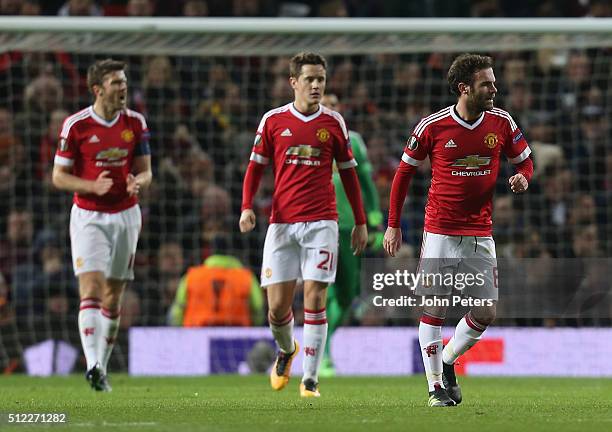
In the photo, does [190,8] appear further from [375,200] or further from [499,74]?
[375,200]

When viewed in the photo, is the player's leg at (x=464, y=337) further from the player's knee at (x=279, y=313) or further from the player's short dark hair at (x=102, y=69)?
the player's short dark hair at (x=102, y=69)

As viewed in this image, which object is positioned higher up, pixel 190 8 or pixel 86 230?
pixel 190 8

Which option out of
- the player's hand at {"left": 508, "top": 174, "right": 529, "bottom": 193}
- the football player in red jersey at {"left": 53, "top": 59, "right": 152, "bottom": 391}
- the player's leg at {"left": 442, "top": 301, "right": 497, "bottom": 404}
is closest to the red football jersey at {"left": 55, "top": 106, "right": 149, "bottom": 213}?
the football player in red jersey at {"left": 53, "top": 59, "right": 152, "bottom": 391}

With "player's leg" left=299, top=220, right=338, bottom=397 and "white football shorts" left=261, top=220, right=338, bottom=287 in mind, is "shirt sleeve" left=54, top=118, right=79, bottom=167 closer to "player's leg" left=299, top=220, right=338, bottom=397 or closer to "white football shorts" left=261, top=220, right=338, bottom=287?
"white football shorts" left=261, top=220, right=338, bottom=287

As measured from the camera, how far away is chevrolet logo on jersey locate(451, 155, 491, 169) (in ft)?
23.5

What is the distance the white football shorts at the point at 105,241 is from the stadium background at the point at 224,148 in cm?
344

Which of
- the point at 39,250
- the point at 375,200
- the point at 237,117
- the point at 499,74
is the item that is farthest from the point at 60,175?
the point at 499,74

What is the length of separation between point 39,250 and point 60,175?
14.3 feet

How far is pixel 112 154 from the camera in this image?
8.95 m

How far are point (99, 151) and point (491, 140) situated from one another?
302 centimetres

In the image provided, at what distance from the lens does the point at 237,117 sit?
14219 mm

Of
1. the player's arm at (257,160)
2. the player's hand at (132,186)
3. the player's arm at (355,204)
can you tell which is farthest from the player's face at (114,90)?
the player's arm at (355,204)

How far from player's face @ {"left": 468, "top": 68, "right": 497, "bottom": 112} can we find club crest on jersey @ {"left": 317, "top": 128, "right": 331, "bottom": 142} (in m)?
1.23

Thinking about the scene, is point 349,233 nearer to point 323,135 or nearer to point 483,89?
point 323,135
